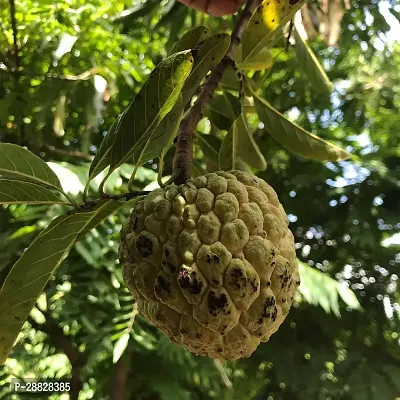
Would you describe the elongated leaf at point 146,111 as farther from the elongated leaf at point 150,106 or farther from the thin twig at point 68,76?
the thin twig at point 68,76

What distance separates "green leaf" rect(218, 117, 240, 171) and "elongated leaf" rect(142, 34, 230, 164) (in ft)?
0.67

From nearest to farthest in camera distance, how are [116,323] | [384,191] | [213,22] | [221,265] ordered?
[221,265]
[116,323]
[213,22]
[384,191]

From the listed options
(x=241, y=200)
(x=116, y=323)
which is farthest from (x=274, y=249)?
(x=116, y=323)

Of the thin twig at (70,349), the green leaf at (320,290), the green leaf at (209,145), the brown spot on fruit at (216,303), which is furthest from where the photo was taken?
the thin twig at (70,349)

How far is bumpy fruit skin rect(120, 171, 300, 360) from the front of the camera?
593 millimetres

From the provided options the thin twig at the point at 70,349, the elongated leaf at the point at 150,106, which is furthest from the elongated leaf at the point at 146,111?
the thin twig at the point at 70,349

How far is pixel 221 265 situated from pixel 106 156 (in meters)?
0.26

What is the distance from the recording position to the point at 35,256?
2.34ft

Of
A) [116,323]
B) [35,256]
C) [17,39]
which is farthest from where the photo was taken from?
[17,39]

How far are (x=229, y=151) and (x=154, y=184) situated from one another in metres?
0.52

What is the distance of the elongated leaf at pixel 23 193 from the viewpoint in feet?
2.35

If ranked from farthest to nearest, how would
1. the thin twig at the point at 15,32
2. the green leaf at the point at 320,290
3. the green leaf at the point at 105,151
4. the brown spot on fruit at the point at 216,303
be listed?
the green leaf at the point at 320,290 < the thin twig at the point at 15,32 < the green leaf at the point at 105,151 < the brown spot on fruit at the point at 216,303

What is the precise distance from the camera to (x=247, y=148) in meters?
1.00

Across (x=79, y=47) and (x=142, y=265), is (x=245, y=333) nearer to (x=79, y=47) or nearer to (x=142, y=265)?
(x=142, y=265)
